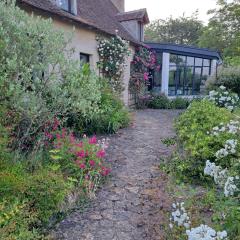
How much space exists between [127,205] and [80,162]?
983 mm

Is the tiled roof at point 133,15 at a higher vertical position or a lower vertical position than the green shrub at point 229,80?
higher

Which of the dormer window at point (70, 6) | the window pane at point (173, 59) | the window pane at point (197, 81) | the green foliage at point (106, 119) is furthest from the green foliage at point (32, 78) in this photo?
the window pane at point (197, 81)

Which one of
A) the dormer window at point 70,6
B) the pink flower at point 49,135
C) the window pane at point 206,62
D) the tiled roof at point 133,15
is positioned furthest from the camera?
the window pane at point 206,62

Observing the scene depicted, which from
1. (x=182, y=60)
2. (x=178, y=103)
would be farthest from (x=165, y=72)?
(x=178, y=103)

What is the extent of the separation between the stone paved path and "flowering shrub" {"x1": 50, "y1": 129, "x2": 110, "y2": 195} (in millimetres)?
241

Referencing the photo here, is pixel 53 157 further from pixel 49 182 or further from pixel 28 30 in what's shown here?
pixel 28 30

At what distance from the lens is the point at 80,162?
457 cm

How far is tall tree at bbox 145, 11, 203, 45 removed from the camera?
4425 centimetres

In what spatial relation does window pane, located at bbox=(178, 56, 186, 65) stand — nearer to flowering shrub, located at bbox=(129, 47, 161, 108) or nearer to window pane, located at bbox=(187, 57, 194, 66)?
window pane, located at bbox=(187, 57, 194, 66)

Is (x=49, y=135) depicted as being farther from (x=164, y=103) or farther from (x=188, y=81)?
(x=188, y=81)

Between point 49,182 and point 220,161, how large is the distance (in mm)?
2776

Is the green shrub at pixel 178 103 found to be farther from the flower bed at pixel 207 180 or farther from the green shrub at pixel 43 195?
Result: the green shrub at pixel 43 195

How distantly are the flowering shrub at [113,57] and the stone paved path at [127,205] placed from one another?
6546 mm

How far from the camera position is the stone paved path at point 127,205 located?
139 inches
